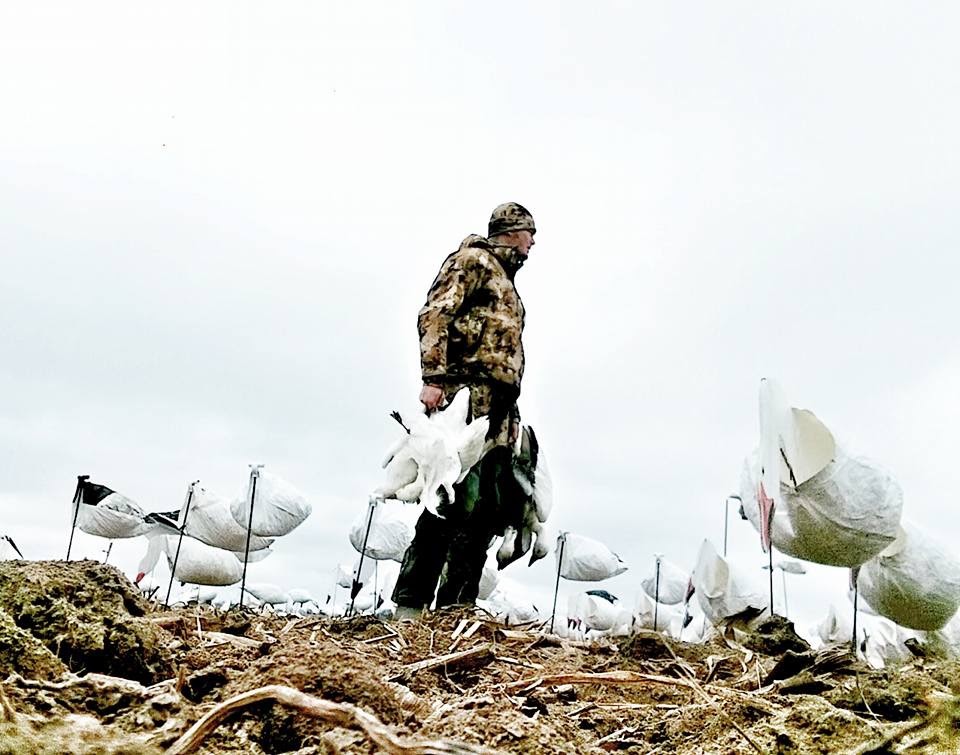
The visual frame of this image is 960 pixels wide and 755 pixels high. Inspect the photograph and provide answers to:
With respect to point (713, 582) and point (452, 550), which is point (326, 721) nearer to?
point (452, 550)

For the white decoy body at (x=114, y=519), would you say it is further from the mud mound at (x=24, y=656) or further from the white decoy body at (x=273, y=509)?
the mud mound at (x=24, y=656)

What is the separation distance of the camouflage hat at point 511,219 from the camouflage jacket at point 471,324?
140 mm

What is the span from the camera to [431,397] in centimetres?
315

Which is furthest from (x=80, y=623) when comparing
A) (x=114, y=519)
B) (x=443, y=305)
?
(x=114, y=519)

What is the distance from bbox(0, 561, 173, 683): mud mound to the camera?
3.61ft

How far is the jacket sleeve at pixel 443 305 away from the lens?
3.25 metres

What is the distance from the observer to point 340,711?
2.57 feet

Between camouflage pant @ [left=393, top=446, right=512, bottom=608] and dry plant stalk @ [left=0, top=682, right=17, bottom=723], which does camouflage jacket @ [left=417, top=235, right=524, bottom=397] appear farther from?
dry plant stalk @ [left=0, top=682, right=17, bottom=723]

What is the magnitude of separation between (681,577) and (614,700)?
16596 mm

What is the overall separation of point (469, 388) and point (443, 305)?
329mm

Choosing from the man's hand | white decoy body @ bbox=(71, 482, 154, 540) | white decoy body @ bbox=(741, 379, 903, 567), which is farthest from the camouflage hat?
white decoy body @ bbox=(71, 482, 154, 540)

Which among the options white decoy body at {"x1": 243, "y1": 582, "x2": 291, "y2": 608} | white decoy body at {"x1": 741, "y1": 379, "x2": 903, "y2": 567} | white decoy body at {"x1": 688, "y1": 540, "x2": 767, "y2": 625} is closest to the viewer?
white decoy body at {"x1": 741, "y1": 379, "x2": 903, "y2": 567}

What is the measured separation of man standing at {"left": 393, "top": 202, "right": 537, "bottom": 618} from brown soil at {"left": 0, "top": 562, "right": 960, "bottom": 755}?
4.66ft

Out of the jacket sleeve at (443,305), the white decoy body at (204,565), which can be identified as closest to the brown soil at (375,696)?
the jacket sleeve at (443,305)
